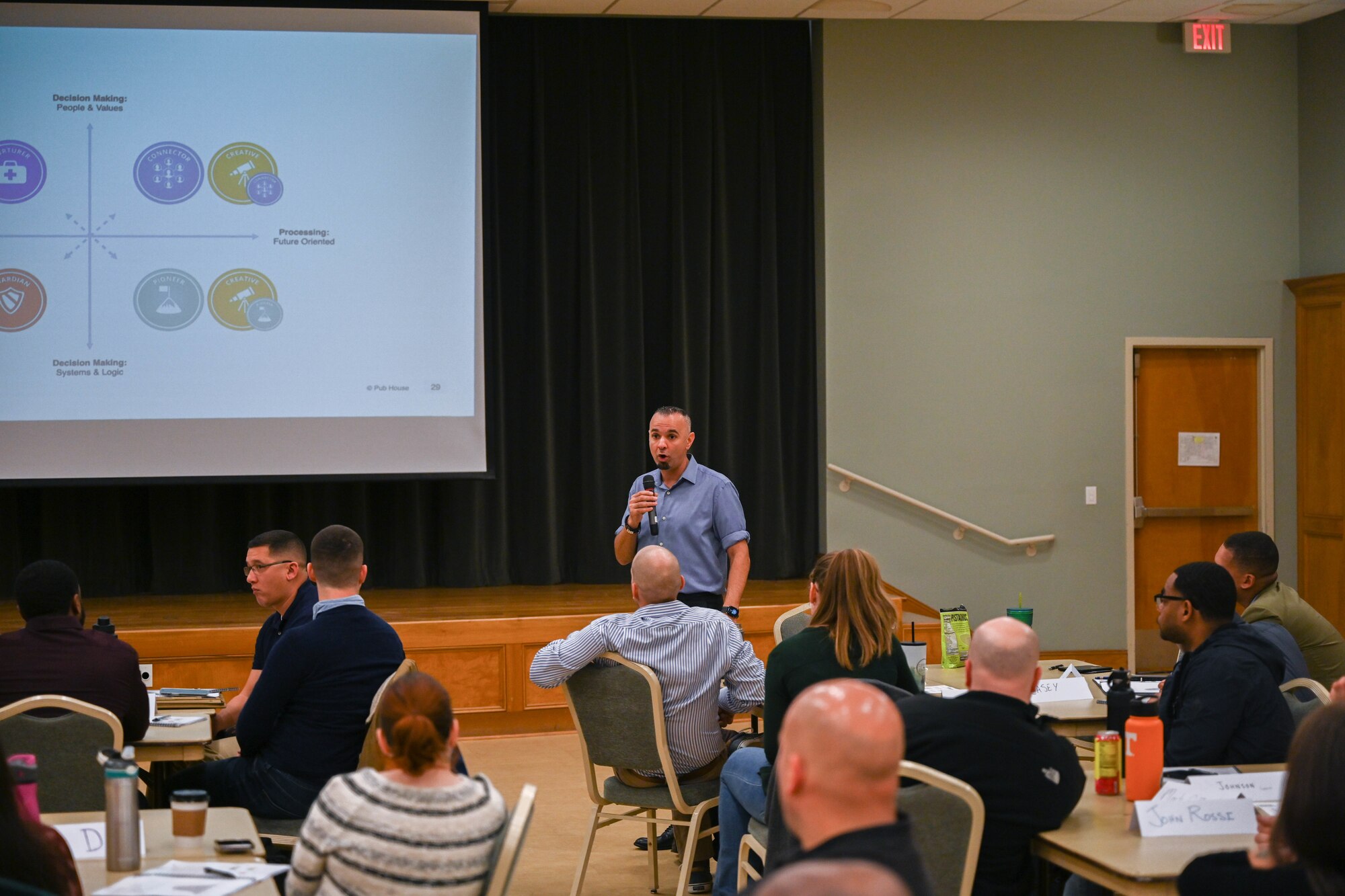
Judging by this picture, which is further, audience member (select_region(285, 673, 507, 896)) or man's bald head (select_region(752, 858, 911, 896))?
audience member (select_region(285, 673, 507, 896))

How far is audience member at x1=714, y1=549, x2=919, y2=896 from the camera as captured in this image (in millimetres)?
3383

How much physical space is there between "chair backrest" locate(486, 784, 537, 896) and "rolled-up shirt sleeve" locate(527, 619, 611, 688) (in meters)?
1.48

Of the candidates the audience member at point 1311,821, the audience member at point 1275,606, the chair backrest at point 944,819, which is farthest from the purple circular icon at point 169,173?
the audience member at point 1311,821

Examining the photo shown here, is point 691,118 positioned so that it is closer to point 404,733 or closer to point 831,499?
point 831,499

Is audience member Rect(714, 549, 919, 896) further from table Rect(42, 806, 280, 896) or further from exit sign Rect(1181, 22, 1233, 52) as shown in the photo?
exit sign Rect(1181, 22, 1233, 52)

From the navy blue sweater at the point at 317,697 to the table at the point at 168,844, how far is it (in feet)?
2.24

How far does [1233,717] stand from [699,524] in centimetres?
256

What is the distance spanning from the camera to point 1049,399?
8172 mm

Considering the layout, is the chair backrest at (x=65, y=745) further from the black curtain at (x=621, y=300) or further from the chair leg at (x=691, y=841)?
the black curtain at (x=621, y=300)

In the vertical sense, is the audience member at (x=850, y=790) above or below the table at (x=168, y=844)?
above

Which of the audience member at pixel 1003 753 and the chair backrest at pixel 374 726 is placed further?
the chair backrest at pixel 374 726

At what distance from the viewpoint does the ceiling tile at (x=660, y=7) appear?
7.31 meters

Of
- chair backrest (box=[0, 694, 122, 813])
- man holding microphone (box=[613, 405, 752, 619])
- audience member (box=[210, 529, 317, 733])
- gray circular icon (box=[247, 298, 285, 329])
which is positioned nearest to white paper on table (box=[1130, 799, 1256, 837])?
chair backrest (box=[0, 694, 122, 813])

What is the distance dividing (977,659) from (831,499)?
527cm
